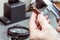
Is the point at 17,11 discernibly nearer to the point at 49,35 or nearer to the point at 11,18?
the point at 11,18

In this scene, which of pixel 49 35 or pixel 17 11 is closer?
pixel 49 35

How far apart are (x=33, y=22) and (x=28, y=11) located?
0.71m

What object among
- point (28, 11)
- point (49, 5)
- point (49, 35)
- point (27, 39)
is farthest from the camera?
point (28, 11)

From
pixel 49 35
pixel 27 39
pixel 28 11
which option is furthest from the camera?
pixel 28 11

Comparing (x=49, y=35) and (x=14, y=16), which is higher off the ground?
(x=49, y=35)

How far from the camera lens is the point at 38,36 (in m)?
0.50

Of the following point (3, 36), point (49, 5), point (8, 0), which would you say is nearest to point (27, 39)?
point (3, 36)

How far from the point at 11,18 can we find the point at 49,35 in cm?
65

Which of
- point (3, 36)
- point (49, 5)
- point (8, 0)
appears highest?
point (49, 5)

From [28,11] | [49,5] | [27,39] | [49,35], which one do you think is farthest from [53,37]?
[28,11]

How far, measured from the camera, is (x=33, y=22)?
0.56m

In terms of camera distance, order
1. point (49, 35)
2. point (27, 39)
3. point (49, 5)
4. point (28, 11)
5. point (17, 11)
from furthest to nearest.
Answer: point (28, 11), point (17, 11), point (27, 39), point (49, 5), point (49, 35)

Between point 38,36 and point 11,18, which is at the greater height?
point 38,36

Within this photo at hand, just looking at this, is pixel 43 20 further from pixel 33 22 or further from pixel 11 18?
pixel 11 18
